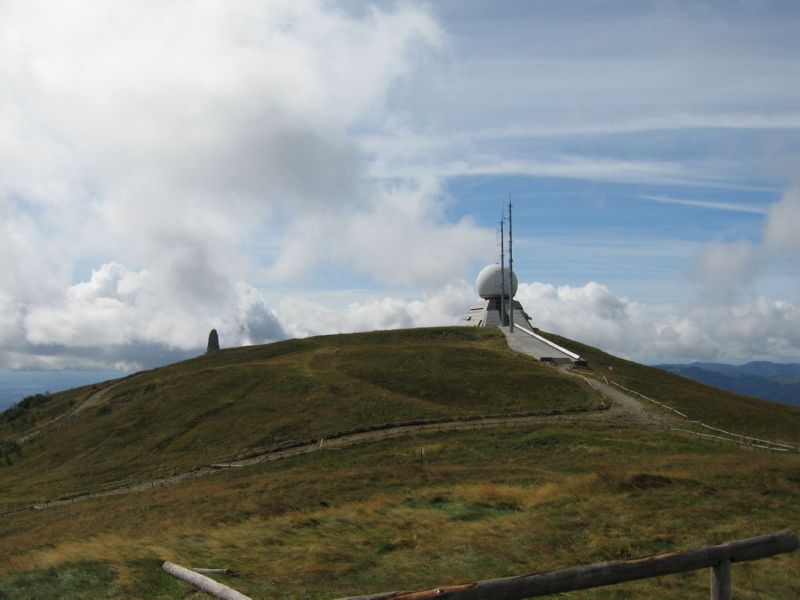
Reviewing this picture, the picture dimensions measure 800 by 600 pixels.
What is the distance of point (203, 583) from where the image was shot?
42.8 feet

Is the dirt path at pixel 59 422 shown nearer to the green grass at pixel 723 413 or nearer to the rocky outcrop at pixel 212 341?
the rocky outcrop at pixel 212 341

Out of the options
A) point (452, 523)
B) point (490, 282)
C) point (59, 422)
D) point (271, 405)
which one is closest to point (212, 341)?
point (59, 422)

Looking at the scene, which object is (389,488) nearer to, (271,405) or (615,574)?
(615,574)

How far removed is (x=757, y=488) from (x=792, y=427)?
113ft

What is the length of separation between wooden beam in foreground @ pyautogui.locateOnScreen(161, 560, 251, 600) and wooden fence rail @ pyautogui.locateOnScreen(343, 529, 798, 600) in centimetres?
548

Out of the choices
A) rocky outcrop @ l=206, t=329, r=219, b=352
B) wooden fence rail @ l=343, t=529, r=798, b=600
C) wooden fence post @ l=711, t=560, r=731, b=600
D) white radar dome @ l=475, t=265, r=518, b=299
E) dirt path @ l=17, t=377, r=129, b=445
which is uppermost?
white radar dome @ l=475, t=265, r=518, b=299

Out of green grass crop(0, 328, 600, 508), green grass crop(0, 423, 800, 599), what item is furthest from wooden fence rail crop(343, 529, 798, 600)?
green grass crop(0, 328, 600, 508)

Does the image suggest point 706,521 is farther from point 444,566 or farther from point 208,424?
point 208,424

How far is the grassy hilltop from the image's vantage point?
49.8ft

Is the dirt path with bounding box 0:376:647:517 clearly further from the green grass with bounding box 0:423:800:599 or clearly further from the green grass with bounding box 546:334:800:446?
the green grass with bounding box 0:423:800:599

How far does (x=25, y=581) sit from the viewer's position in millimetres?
14367

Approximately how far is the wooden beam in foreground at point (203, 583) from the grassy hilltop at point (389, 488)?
33cm

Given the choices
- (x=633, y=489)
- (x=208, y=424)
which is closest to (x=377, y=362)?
(x=208, y=424)

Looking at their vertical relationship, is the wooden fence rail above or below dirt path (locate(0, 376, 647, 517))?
above
